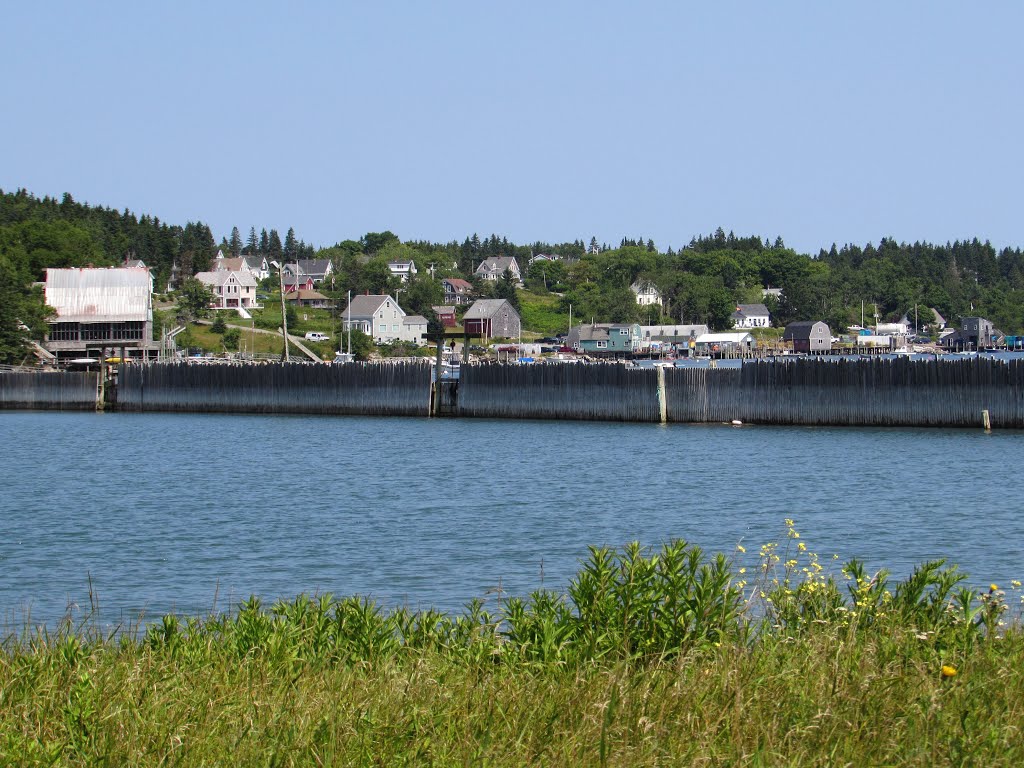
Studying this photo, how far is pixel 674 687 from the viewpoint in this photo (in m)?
9.05

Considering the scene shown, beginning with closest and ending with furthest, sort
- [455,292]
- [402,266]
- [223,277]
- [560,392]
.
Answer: [560,392]
[223,277]
[455,292]
[402,266]

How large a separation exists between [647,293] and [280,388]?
134 m

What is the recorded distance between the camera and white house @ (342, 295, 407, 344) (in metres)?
138

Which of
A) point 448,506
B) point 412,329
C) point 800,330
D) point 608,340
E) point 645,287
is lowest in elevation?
point 448,506

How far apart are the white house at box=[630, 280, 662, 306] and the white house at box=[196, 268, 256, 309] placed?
65.2 meters

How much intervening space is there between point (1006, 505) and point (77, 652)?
22.2m

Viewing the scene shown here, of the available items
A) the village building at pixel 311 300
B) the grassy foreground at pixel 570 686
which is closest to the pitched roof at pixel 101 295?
the village building at pixel 311 300

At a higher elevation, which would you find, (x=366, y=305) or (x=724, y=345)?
(x=366, y=305)

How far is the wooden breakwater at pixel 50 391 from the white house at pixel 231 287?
74445 millimetres

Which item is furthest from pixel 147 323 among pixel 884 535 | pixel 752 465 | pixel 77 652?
pixel 77 652

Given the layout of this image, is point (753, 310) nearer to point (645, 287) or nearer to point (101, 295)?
point (645, 287)

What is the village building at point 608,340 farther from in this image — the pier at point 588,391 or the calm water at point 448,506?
the calm water at point 448,506

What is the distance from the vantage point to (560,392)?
52062 millimetres

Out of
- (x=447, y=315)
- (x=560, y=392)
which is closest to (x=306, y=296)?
(x=447, y=315)
